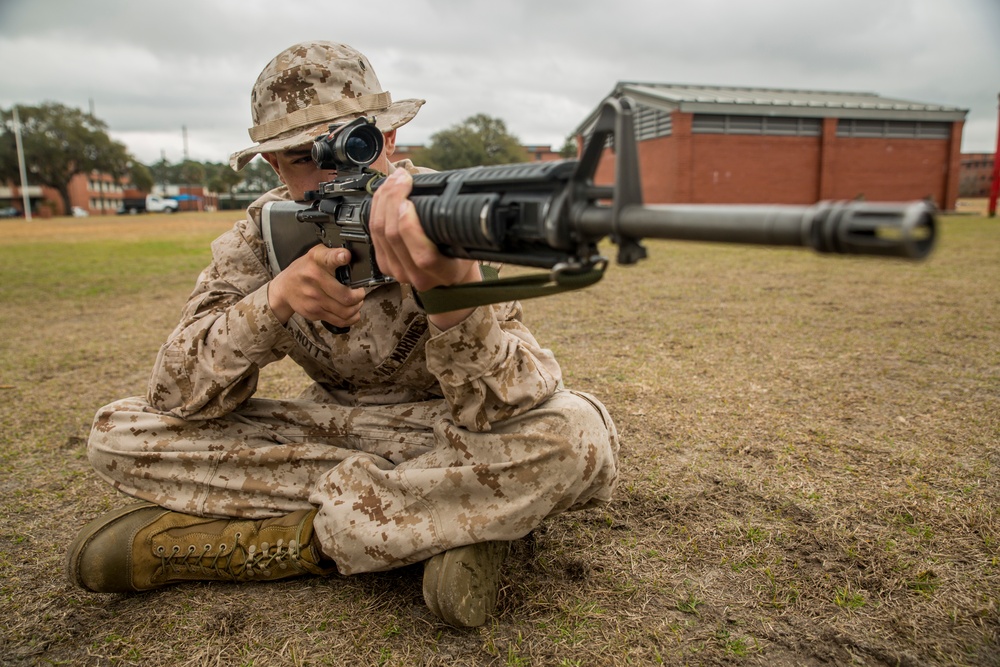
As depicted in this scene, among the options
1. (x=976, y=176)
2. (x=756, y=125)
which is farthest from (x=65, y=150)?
(x=976, y=176)

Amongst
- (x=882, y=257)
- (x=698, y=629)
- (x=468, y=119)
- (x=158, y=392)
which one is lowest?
(x=698, y=629)

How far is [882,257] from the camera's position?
1001mm

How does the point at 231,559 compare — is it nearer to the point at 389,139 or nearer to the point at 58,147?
the point at 389,139

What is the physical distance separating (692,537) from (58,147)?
276 feet

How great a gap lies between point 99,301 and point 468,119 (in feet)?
166

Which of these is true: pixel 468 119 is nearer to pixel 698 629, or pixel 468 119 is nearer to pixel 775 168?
pixel 775 168

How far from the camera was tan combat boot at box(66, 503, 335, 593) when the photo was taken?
2264mm

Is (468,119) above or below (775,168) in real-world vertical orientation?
above

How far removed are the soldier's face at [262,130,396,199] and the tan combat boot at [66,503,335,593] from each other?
4.09ft

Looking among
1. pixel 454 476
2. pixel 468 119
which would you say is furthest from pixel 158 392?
pixel 468 119

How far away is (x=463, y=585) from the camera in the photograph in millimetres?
2029

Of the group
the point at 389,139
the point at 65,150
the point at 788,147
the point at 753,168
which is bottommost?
the point at 389,139

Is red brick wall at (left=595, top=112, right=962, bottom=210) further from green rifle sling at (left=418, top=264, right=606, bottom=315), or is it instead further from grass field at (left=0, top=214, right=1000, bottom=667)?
green rifle sling at (left=418, top=264, right=606, bottom=315)

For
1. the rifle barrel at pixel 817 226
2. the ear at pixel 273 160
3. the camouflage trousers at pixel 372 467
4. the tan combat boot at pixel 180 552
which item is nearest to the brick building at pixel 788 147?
the ear at pixel 273 160
